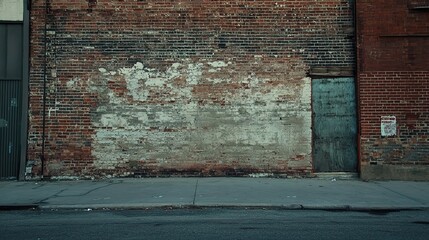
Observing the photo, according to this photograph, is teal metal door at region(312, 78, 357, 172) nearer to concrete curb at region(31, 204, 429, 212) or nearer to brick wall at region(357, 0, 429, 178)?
brick wall at region(357, 0, 429, 178)

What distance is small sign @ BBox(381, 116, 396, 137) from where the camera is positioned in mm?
12922

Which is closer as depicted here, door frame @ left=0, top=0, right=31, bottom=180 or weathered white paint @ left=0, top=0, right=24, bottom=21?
door frame @ left=0, top=0, right=31, bottom=180

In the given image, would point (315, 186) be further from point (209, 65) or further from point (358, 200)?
point (209, 65)

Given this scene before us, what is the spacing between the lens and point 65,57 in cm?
1315

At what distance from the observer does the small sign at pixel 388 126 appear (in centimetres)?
1292

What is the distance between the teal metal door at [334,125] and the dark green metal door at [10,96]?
9.08 meters

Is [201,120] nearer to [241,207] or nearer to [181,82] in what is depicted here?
[181,82]

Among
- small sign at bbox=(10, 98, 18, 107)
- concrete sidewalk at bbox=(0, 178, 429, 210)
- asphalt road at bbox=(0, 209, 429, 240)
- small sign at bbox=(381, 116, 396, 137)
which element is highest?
small sign at bbox=(10, 98, 18, 107)

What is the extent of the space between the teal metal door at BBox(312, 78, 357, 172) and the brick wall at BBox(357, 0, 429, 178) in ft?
1.25

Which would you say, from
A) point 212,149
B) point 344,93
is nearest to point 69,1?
point 212,149

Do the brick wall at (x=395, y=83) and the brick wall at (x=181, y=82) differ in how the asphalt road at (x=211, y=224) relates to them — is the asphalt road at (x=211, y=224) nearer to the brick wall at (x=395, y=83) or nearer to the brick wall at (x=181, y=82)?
the brick wall at (x=181, y=82)

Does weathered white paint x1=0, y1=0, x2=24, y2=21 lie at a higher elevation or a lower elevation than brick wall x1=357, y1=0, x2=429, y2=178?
higher

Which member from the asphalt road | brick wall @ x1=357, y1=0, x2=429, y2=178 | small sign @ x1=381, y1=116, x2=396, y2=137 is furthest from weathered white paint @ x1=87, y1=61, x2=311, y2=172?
the asphalt road

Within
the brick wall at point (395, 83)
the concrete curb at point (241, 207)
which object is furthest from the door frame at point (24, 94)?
the brick wall at point (395, 83)
